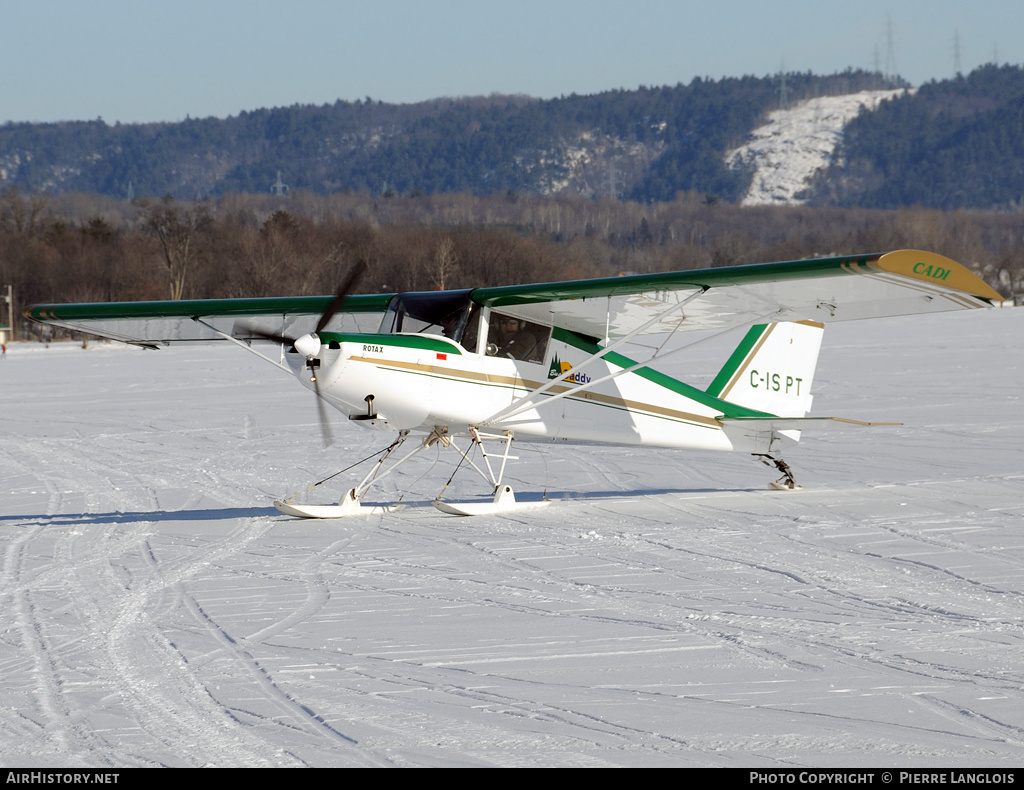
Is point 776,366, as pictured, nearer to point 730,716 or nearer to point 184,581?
point 184,581

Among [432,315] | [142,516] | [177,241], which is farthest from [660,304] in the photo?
[177,241]

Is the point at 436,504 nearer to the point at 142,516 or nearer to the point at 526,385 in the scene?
the point at 526,385

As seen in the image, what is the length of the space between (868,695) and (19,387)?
26874 mm

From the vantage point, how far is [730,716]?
14.8ft

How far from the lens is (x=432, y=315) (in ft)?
31.9

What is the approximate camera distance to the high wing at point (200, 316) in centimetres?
1123

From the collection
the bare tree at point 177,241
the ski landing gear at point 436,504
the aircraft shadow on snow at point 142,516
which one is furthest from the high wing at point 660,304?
the bare tree at point 177,241

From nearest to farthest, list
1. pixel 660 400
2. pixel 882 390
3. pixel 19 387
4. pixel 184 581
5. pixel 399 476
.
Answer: pixel 184 581 → pixel 660 400 → pixel 399 476 → pixel 882 390 → pixel 19 387

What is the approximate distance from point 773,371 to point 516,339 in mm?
3128

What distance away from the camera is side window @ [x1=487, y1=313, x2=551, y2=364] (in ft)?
32.9

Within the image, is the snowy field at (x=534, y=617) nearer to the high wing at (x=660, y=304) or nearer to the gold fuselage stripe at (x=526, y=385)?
the gold fuselage stripe at (x=526, y=385)

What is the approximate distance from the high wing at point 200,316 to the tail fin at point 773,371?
3.72 meters

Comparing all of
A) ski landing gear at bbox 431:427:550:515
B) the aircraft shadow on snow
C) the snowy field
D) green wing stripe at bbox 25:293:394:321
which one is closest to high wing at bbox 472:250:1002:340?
ski landing gear at bbox 431:427:550:515
